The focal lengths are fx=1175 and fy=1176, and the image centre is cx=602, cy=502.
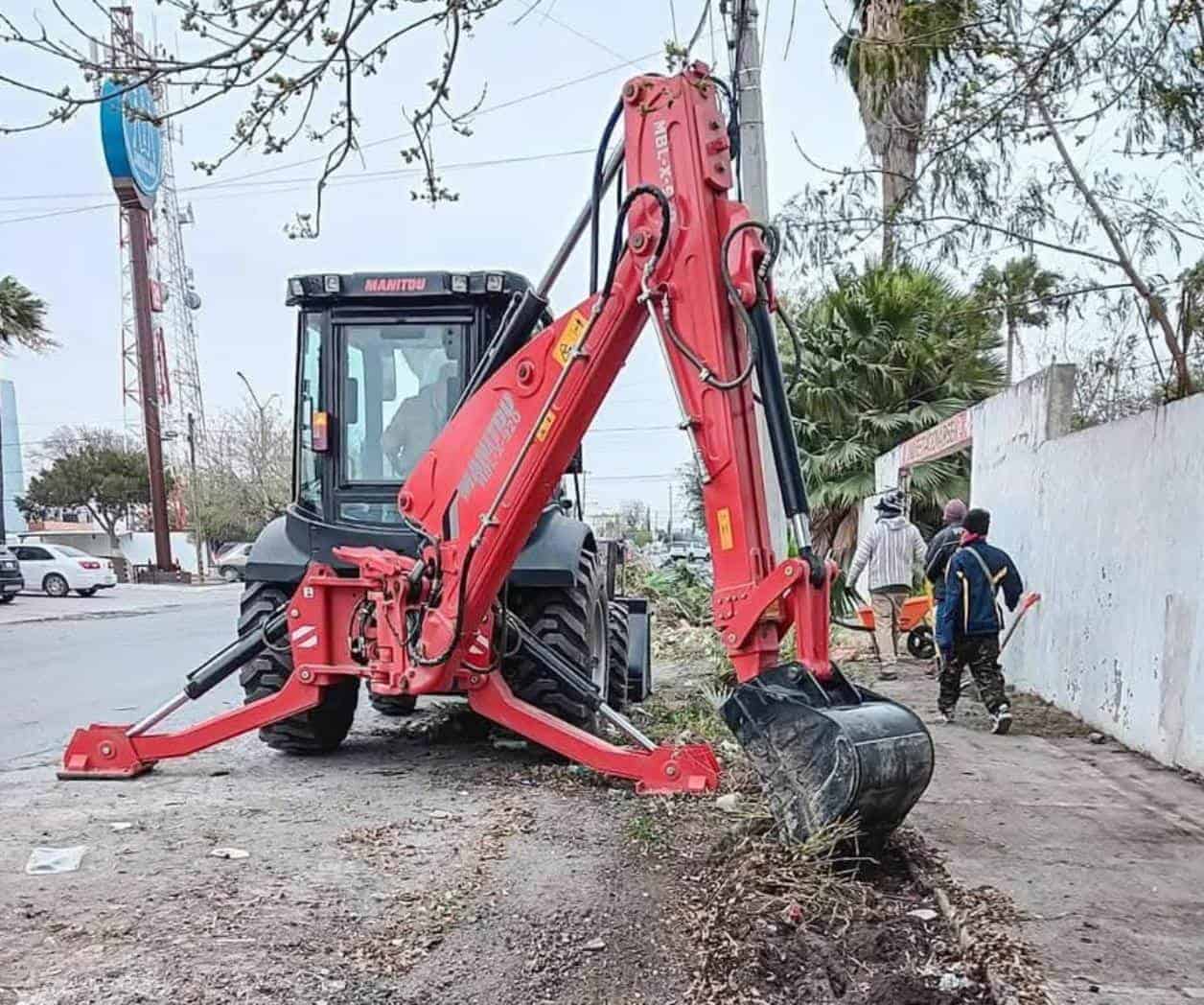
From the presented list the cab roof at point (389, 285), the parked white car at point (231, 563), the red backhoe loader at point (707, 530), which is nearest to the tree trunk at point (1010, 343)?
the cab roof at point (389, 285)

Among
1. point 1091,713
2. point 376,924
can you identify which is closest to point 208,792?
point 376,924

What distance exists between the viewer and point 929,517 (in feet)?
52.9

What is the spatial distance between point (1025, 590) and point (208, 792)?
22.5ft

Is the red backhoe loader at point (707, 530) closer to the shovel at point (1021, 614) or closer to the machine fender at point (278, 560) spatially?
the machine fender at point (278, 560)

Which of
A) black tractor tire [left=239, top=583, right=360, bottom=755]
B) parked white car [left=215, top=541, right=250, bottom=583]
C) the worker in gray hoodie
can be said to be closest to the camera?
black tractor tire [left=239, top=583, right=360, bottom=755]

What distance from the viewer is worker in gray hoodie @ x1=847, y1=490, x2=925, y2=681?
11.6 metres

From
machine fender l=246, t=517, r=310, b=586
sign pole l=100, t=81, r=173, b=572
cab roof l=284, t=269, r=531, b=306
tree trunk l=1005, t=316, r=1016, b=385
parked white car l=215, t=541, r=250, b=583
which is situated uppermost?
sign pole l=100, t=81, r=173, b=572

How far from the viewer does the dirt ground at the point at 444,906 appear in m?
3.75

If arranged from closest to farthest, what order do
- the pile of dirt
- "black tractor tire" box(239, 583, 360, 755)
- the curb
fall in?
the curb
the pile of dirt
"black tractor tire" box(239, 583, 360, 755)

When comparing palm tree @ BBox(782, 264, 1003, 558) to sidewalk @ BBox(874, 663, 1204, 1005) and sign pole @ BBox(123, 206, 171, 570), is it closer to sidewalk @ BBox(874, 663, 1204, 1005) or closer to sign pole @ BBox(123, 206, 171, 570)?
sidewalk @ BBox(874, 663, 1204, 1005)

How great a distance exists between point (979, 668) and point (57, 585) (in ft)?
89.7

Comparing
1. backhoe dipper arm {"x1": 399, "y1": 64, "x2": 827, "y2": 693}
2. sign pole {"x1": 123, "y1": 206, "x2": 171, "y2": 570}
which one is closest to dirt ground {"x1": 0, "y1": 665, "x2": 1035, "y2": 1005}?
backhoe dipper arm {"x1": 399, "y1": 64, "x2": 827, "y2": 693}

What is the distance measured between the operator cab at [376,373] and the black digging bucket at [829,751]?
3.43 meters

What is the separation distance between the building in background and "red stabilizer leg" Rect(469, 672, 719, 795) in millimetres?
55909
